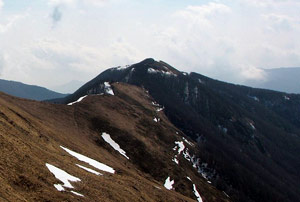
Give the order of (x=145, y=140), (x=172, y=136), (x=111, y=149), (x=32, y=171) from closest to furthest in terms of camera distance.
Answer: (x=32, y=171)
(x=111, y=149)
(x=145, y=140)
(x=172, y=136)

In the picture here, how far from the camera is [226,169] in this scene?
178375 mm

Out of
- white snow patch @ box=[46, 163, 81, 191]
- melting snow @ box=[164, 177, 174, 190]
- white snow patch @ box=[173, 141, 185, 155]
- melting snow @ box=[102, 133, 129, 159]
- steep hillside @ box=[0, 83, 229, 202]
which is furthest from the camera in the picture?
white snow patch @ box=[173, 141, 185, 155]

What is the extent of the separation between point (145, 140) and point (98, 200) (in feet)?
289

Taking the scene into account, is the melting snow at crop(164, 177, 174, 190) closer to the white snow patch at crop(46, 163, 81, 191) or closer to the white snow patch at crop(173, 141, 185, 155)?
the white snow patch at crop(173, 141, 185, 155)

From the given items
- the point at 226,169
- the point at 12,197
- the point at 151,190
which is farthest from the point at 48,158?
the point at 226,169

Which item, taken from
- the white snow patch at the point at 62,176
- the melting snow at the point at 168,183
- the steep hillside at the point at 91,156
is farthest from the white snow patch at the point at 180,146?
the white snow patch at the point at 62,176

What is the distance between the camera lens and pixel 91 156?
68.3 m

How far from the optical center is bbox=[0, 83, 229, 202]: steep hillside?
110 feet

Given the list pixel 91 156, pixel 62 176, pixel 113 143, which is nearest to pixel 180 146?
pixel 113 143

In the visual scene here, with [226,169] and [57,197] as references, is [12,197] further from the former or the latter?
[226,169]

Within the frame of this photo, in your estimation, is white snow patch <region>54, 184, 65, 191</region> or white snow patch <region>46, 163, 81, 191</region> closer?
white snow patch <region>54, 184, 65, 191</region>

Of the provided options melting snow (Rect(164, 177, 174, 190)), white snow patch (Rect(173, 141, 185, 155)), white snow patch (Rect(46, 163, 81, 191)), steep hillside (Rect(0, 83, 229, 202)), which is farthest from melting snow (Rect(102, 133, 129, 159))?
white snow patch (Rect(46, 163, 81, 191))

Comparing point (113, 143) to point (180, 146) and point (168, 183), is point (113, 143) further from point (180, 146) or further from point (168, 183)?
point (180, 146)

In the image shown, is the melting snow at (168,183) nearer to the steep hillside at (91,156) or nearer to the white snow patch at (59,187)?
the steep hillside at (91,156)
